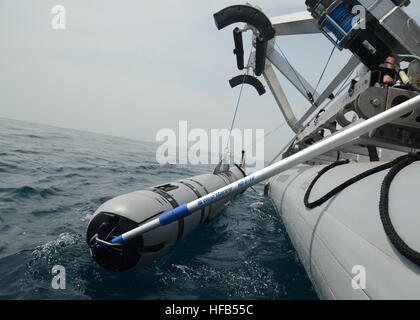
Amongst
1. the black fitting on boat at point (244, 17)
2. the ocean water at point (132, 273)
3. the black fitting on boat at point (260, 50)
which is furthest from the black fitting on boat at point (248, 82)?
the ocean water at point (132, 273)

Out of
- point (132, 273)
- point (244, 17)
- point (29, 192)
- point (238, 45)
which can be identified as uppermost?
point (244, 17)

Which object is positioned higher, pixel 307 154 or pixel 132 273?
pixel 307 154

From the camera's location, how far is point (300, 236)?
137 inches

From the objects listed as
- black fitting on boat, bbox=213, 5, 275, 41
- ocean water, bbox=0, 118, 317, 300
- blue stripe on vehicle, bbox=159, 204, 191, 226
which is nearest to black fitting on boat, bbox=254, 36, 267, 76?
black fitting on boat, bbox=213, 5, 275, 41

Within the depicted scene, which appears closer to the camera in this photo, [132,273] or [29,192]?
[132,273]

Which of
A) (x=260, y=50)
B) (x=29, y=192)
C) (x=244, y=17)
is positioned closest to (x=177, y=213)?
(x=244, y=17)

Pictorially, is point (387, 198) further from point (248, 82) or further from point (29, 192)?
point (248, 82)

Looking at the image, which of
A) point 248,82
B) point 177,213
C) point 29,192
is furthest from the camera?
point 248,82

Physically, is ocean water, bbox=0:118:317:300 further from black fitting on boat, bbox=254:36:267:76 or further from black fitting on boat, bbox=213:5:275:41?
black fitting on boat, bbox=213:5:275:41

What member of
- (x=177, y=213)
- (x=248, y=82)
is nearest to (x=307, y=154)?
(x=177, y=213)

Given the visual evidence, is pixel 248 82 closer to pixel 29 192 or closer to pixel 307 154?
pixel 307 154

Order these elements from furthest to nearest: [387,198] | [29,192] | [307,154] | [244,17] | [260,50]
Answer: [29,192]
[260,50]
[244,17]
[307,154]
[387,198]
